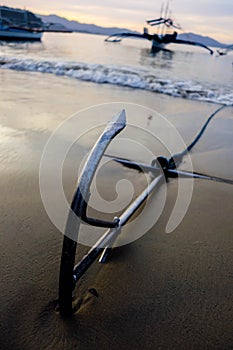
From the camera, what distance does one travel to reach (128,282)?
156 cm

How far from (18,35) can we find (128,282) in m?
41.2

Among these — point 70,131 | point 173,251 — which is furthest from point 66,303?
point 70,131

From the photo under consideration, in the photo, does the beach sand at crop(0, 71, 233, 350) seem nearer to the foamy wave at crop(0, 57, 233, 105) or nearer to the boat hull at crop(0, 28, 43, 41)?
the foamy wave at crop(0, 57, 233, 105)

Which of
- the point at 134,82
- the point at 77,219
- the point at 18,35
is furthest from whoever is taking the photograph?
the point at 18,35

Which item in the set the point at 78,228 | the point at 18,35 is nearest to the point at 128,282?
the point at 78,228

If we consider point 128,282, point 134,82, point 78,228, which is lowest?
point 134,82

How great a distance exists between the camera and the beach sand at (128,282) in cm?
126

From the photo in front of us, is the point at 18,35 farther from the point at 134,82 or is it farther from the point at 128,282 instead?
the point at 128,282

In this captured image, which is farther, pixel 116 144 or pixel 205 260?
pixel 116 144

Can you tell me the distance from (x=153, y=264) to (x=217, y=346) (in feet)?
1.84

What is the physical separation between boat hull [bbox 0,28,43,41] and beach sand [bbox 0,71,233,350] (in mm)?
36565

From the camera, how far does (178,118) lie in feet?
18.7

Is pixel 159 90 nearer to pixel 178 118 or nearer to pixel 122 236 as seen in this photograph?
pixel 178 118

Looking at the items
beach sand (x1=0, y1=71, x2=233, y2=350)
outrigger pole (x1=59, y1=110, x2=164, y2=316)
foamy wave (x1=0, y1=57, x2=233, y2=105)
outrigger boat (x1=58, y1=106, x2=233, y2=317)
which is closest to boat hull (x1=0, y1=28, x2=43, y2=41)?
foamy wave (x1=0, y1=57, x2=233, y2=105)
